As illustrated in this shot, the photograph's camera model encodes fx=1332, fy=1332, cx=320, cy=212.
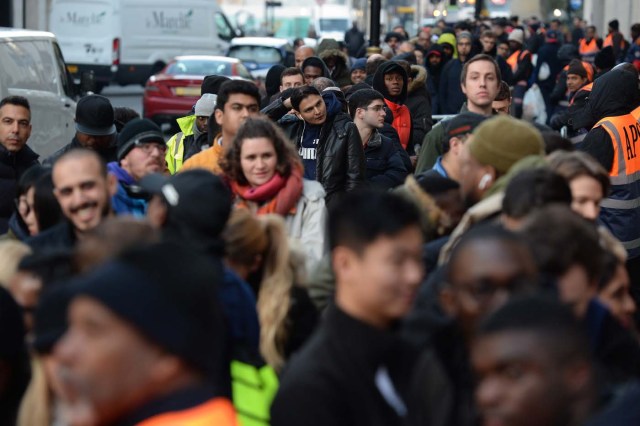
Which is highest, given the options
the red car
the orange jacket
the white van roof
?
the white van roof

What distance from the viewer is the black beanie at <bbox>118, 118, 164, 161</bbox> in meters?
7.78

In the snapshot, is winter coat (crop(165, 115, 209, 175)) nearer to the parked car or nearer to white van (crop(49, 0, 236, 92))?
the parked car

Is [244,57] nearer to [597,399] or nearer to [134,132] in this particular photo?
[134,132]

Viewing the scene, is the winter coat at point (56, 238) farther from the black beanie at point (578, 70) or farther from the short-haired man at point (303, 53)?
the black beanie at point (578, 70)

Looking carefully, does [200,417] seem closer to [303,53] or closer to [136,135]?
[136,135]

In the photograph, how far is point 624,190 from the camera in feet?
29.1

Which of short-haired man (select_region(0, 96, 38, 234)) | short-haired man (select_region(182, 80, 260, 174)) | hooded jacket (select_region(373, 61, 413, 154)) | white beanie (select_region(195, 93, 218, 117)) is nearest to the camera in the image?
short-haired man (select_region(182, 80, 260, 174))

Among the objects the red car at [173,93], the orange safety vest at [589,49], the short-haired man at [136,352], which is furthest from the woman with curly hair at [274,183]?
the orange safety vest at [589,49]

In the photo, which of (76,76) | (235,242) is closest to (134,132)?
(235,242)

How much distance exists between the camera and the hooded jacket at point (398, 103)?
12.3 m

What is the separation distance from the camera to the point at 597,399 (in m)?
3.51

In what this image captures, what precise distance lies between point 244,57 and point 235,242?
25.5 m

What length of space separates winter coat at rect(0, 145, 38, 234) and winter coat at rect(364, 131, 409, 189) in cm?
264

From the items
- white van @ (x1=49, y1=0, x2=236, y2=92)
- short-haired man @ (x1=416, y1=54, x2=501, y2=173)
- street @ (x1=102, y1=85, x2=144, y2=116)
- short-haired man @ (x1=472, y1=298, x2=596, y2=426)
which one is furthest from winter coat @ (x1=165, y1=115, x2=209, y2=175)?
white van @ (x1=49, y1=0, x2=236, y2=92)
